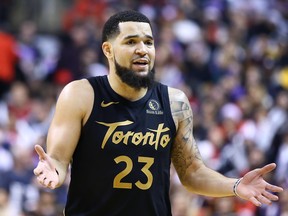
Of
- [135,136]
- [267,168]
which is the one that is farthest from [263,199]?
[135,136]

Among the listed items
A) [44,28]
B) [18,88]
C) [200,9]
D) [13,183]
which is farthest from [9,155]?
[200,9]

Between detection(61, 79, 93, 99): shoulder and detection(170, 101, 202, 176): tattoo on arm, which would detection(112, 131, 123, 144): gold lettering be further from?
detection(170, 101, 202, 176): tattoo on arm

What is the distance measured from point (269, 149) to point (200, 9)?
17.1 ft

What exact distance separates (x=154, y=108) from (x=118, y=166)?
23.0 inches

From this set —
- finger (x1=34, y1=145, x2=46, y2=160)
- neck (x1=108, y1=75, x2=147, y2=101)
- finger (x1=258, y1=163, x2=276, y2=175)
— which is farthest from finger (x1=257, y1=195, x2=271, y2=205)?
finger (x1=34, y1=145, x2=46, y2=160)

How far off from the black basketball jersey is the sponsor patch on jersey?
0.08 meters

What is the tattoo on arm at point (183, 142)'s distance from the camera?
666 cm

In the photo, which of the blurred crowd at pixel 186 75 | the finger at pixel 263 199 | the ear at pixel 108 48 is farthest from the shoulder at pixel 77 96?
the blurred crowd at pixel 186 75

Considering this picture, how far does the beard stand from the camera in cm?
639

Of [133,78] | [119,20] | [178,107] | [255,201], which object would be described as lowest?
[255,201]

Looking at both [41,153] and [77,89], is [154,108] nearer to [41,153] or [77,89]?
[77,89]

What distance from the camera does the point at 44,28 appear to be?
56.9 feet

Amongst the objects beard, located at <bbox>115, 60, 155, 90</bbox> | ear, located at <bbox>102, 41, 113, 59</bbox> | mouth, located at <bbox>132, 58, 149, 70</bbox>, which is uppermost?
ear, located at <bbox>102, 41, 113, 59</bbox>

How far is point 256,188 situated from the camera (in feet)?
20.4
